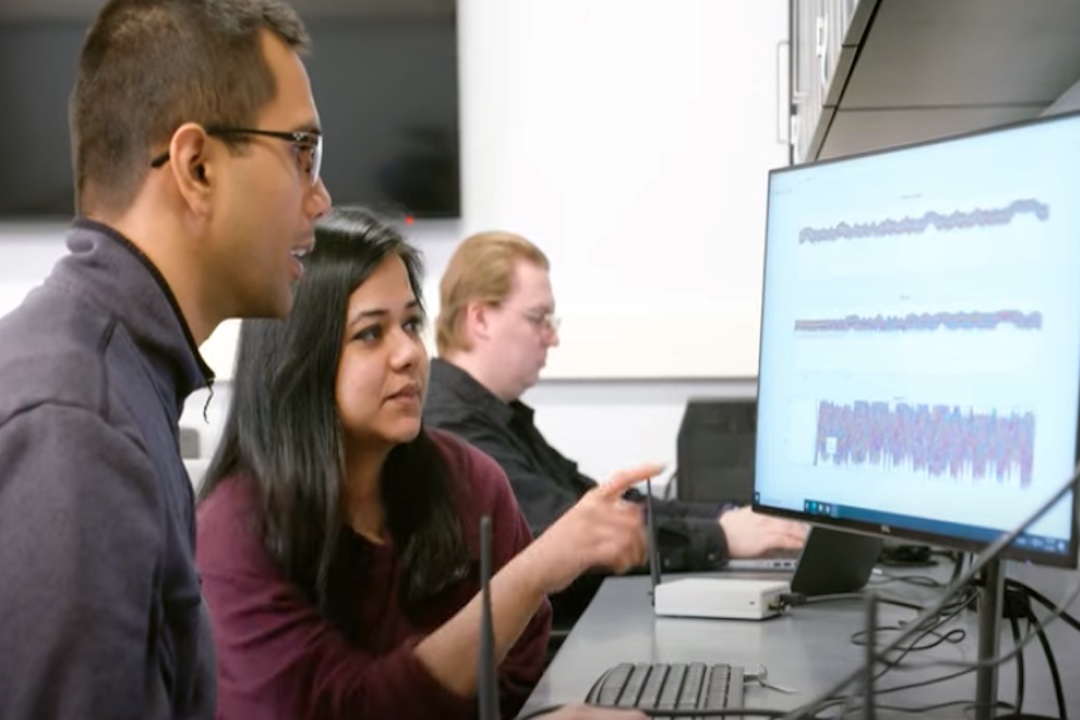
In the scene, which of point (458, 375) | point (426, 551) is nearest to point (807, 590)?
point (426, 551)

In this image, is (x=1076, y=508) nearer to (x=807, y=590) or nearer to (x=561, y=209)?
(x=807, y=590)

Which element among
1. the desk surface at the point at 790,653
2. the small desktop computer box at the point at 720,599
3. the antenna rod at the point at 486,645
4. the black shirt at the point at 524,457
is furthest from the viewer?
the black shirt at the point at 524,457

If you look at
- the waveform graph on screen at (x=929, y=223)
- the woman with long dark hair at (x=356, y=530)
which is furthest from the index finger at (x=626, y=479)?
the waveform graph on screen at (x=929, y=223)

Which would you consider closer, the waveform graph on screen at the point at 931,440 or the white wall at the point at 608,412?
the waveform graph on screen at the point at 931,440

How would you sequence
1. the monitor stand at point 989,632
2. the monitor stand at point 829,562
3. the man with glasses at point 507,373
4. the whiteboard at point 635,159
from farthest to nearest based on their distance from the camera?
the whiteboard at point 635,159, the man with glasses at point 507,373, the monitor stand at point 829,562, the monitor stand at point 989,632

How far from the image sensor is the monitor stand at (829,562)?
6.00 ft

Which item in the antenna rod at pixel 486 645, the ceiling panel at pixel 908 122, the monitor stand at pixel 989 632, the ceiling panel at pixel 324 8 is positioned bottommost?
the monitor stand at pixel 989 632

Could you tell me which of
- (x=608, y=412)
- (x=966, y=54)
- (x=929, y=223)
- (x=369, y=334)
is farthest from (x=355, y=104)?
(x=929, y=223)

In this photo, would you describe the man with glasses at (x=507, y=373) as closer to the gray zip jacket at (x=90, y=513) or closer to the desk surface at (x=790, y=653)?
the desk surface at (x=790, y=653)

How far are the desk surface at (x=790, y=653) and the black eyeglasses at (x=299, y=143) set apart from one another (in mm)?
525

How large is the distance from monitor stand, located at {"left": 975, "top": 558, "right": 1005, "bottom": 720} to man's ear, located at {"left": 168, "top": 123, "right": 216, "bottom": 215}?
28.1 inches

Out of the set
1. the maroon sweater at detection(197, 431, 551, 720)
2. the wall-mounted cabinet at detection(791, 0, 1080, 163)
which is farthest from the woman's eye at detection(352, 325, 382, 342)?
the wall-mounted cabinet at detection(791, 0, 1080, 163)

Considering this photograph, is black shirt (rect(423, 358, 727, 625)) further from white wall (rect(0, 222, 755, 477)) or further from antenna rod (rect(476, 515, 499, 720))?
antenna rod (rect(476, 515, 499, 720))

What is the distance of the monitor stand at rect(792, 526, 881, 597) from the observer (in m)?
1.83
